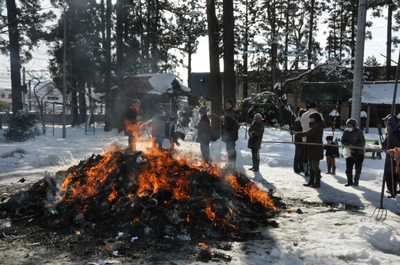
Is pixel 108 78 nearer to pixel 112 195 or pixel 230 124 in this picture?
pixel 230 124

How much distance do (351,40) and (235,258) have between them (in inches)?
1402

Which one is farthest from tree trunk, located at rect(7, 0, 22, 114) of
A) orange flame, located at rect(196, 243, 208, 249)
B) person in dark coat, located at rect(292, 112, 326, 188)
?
orange flame, located at rect(196, 243, 208, 249)

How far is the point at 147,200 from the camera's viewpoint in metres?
5.38

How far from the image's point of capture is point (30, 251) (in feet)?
13.6

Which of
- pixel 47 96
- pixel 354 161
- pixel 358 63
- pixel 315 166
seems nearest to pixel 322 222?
pixel 315 166

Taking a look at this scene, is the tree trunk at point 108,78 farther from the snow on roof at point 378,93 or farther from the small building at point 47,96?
the snow on roof at point 378,93

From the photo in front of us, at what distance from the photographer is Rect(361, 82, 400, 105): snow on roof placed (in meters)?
26.7

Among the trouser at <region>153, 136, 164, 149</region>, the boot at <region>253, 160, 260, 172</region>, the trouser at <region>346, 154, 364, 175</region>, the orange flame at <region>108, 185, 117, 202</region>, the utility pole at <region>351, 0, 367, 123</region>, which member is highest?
the utility pole at <region>351, 0, 367, 123</region>

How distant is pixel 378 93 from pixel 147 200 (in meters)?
28.5

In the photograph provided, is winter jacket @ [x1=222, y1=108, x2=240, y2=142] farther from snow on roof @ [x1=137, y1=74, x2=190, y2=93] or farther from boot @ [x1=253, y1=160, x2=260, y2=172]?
snow on roof @ [x1=137, y1=74, x2=190, y2=93]

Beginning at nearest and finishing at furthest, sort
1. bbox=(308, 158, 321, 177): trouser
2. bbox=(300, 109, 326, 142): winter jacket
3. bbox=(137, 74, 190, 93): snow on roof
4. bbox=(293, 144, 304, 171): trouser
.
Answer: bbox=(308, 158, 321, 177): trouser → bbox=(300, 109, 326, 142): winter jacket → bbox=(293, 144, 304, 171): trouser → bbox=(137, 74, 190, 93): snow on roof

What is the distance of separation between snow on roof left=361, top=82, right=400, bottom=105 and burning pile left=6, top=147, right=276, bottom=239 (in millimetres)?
24464

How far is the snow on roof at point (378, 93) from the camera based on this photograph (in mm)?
26688

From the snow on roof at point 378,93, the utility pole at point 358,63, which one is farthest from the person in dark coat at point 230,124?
the snow on roof at point 378,93
